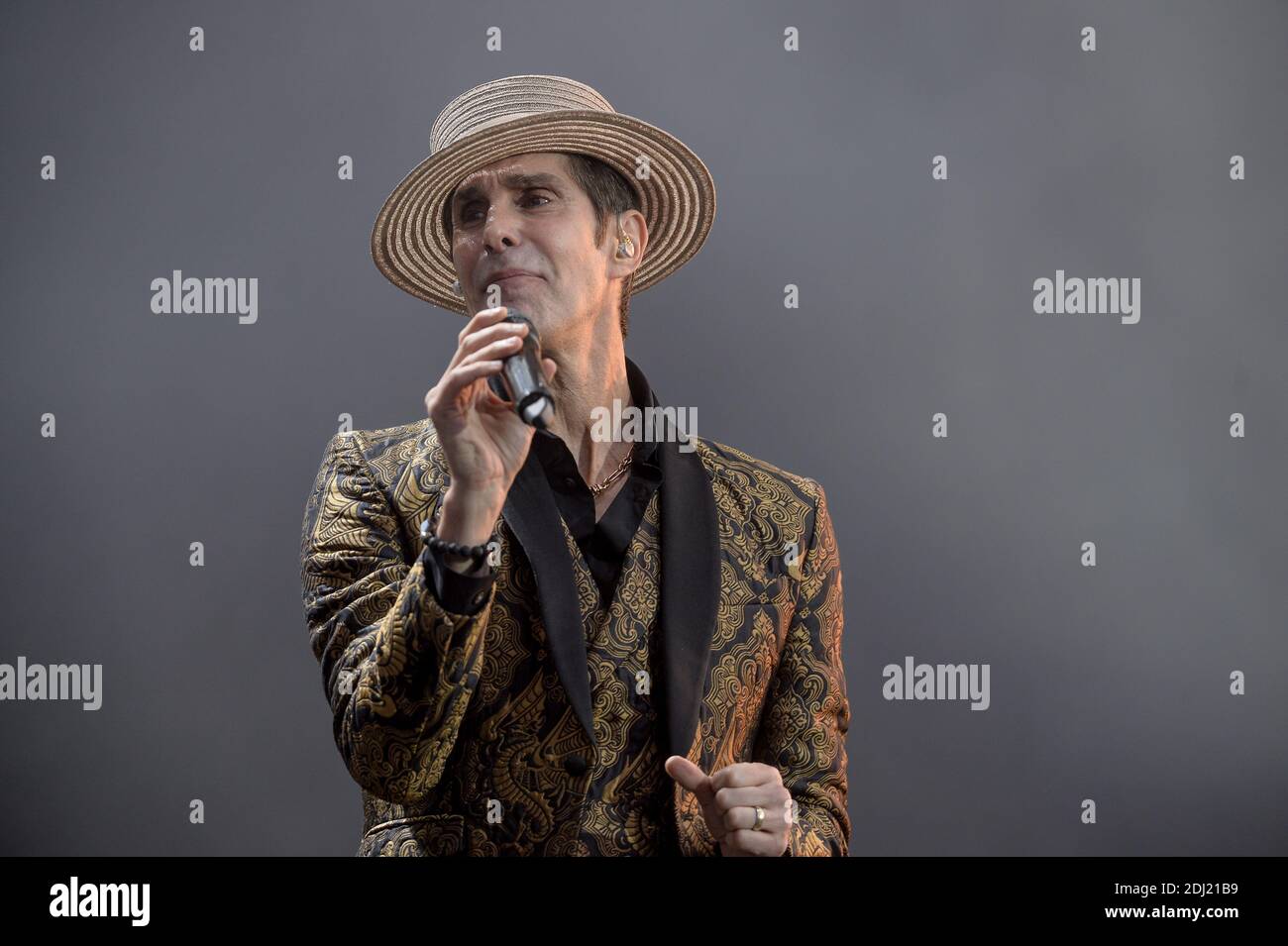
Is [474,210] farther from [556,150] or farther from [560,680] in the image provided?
[560,680]

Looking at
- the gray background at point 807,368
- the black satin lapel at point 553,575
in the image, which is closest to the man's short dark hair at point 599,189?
the black satin lapel at point 553,575

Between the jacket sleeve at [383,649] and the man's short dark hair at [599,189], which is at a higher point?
the man's short dark hair at [599,189]

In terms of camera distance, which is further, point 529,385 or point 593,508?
point 593,508

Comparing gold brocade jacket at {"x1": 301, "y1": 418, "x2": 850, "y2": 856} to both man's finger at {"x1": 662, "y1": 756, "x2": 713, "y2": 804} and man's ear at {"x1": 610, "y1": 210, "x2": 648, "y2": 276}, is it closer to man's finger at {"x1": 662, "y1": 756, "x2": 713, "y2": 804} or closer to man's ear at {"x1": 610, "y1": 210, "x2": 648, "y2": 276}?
man's finger at {"x1": 662, "y1": 756, "x2": 713, "y2": 804}

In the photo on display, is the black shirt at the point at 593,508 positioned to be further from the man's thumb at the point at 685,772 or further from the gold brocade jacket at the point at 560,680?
the man's thumb at the point at 685,772

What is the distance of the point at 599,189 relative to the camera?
2080 millimetres

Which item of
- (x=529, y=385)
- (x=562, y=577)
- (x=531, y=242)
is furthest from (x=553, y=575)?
(x=531, y=242)

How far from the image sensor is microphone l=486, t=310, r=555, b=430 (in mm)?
1458

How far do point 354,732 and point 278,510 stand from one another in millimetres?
1343

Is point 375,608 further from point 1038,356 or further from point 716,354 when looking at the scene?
point 1038,356

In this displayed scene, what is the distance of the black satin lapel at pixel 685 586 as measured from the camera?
1.79 meters

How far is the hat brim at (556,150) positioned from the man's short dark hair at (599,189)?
0.01m

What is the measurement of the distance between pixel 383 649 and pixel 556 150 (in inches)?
33.3
